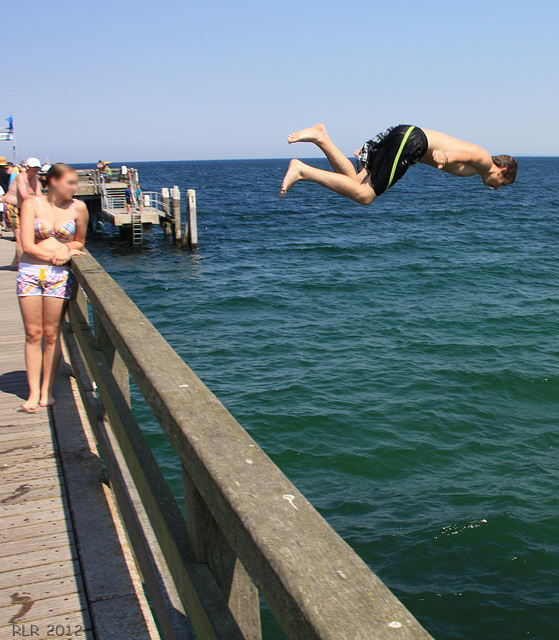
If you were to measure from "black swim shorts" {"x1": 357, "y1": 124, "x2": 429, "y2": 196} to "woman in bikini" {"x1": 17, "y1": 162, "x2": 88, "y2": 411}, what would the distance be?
2.05m

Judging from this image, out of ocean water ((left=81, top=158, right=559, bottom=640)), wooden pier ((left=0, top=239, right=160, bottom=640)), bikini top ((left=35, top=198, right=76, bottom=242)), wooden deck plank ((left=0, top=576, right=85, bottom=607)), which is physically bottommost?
ocean water ((left=81, top=158, right=559, bottom=640))

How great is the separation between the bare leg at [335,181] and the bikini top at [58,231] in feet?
4.94

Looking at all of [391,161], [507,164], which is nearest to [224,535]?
[391,161]

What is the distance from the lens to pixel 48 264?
4.22 metres

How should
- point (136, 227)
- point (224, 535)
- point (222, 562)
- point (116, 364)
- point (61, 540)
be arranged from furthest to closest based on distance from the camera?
point (136, 227), point (116, 364), point (61, 540), point (222, 562), point (224, 535)

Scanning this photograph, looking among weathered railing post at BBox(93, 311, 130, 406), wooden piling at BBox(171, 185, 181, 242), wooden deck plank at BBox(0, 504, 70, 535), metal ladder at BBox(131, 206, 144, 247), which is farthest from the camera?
wooden piling at BBox(171, 185, 181, 242)

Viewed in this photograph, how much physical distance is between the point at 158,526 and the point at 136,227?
2919cm

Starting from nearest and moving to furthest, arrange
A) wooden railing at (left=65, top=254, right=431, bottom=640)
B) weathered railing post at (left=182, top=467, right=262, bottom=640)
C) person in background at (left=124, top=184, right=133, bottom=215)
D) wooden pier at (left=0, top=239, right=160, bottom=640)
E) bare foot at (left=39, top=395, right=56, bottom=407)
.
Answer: wooden railing at (left=65, top=254, right=431, bottom=640), weathered railing post at (left=182, top=467, right=262, bottom=640), wooden pier at (left=0, top=239, right=160, bottom=640), bare foot at (left=39, top=395, right=56, bottom=407), person in background at (left=124, top=184, right=133, bottom=215)

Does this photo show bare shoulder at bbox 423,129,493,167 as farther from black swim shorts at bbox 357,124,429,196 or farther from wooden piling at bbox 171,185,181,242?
wooden piling at bbox 171,185,181,242

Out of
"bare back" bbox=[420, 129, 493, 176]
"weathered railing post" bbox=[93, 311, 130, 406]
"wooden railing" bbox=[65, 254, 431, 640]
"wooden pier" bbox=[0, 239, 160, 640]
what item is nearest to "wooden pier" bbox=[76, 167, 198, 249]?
"bare back" bbox=[420, 129, 493, 176]

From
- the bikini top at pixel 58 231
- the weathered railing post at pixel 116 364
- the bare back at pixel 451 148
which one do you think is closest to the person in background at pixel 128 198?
the bikini top at pixel 58 231

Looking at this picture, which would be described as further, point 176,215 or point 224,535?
point 176,215

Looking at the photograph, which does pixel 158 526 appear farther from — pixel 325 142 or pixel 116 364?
pixel 325 142

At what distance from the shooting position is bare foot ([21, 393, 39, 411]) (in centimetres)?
439
